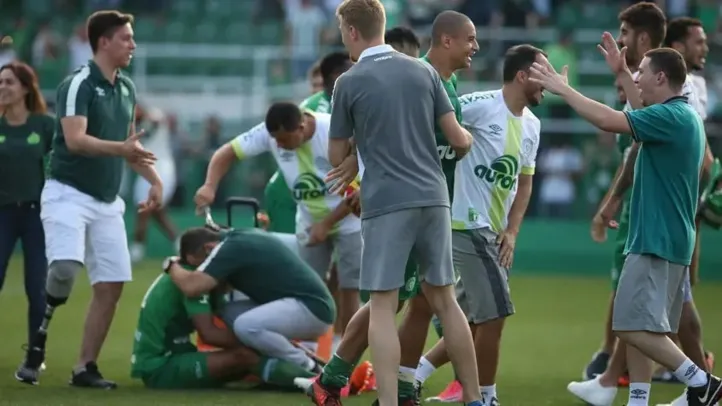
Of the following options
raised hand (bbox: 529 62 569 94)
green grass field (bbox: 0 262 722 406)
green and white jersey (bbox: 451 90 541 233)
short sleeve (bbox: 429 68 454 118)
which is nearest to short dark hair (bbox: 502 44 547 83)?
green and white jersey (bbox: 451 90 541 233)

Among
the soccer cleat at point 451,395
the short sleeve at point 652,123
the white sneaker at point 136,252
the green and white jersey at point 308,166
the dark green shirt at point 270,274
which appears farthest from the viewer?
the white sneaker at point 136,252

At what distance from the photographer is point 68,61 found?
23.3 metres

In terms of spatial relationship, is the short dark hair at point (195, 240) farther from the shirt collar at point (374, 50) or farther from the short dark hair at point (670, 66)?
the short dark hair at point (670, 66)


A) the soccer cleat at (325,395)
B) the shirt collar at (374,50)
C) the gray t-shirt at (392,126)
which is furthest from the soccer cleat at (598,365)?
the shirt collar at (374,50)

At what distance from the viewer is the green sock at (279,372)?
9.57 metres

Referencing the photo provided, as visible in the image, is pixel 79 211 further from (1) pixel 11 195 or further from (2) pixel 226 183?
(2) pixel 226 183

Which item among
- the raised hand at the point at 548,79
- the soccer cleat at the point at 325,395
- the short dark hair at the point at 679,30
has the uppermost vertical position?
the short dark hair at the point at 679,30

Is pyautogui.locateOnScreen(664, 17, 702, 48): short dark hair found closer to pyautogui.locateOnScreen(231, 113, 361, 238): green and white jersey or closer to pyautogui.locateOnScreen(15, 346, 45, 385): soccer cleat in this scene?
pyautogui.locateOnScreen(231, 113, 361, 238): green and white jersey

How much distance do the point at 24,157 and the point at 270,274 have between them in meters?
2.23

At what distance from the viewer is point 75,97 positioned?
961 centimetres

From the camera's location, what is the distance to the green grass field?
9133 mm

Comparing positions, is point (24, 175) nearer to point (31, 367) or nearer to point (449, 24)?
point (31, 367)

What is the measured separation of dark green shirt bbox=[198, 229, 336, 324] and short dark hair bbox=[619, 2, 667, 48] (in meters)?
2.79

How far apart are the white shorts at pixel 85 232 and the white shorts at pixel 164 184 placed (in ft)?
34.8
